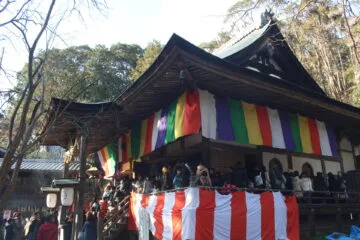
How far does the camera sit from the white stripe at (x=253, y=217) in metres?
8.15

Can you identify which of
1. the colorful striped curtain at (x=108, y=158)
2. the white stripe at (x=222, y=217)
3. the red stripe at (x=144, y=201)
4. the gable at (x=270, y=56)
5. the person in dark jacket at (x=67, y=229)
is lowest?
the person in dark jacket at (x=67, y=229)

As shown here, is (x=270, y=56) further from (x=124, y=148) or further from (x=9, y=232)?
(x=9, y=232)

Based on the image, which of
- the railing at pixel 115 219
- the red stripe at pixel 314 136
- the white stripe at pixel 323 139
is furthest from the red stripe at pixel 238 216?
the white stripe at pixel 323 139

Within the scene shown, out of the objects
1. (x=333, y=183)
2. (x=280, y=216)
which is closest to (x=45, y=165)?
(x=333, y=183)

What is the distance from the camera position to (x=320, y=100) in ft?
34.3

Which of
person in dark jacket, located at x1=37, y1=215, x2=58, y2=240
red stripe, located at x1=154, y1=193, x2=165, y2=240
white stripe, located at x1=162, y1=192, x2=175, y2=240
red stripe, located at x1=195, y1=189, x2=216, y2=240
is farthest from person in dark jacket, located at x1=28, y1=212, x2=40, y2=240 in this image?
red stripe, located at x1=195, y1=189, x2=216, y2=240

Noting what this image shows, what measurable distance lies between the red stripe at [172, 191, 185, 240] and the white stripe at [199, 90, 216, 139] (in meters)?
1.80

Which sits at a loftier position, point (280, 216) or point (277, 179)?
point (277, 179)

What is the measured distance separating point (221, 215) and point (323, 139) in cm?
656

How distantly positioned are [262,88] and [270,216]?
3.40 m

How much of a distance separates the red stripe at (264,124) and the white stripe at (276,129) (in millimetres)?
192

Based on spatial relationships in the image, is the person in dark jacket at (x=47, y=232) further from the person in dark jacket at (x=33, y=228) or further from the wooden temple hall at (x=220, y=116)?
the wooden temple hall at (x=220, y=116)

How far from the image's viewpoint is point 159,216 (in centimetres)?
857

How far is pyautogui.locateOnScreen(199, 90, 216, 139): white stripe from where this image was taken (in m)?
8.87
